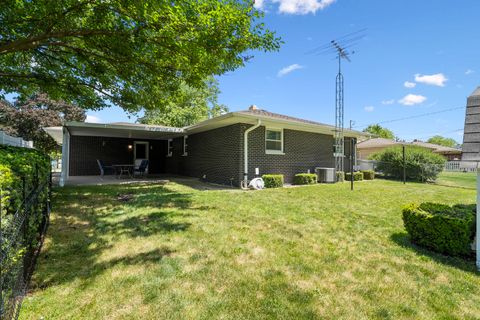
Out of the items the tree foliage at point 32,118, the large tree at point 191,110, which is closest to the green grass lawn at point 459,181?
the large tree at point 191,110

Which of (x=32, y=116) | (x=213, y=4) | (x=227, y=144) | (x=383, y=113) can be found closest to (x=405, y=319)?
(x=213, y=4)

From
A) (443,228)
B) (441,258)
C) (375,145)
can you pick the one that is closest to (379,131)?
(375,145)

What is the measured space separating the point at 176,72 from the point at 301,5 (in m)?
6.91

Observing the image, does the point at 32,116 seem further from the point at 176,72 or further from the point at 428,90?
the point at 428,90

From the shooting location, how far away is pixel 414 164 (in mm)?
13922

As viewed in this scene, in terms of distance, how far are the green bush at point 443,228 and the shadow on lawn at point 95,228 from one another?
12.9 ft

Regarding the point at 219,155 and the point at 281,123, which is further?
the point at 219,155

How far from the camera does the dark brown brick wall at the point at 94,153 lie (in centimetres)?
1437

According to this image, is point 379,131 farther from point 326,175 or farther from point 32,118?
point 32,118

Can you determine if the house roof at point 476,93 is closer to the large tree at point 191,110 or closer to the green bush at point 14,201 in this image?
the green bush at point 14,201

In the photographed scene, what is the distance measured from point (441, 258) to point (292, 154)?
859cm

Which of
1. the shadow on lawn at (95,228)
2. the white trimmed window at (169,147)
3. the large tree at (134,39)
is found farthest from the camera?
the white trimmed window at (169,147)

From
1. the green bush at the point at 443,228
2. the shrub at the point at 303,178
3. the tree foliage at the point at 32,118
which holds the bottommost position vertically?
the green bush at the point at 443,228

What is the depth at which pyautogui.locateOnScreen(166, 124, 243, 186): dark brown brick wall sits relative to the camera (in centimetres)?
1023
